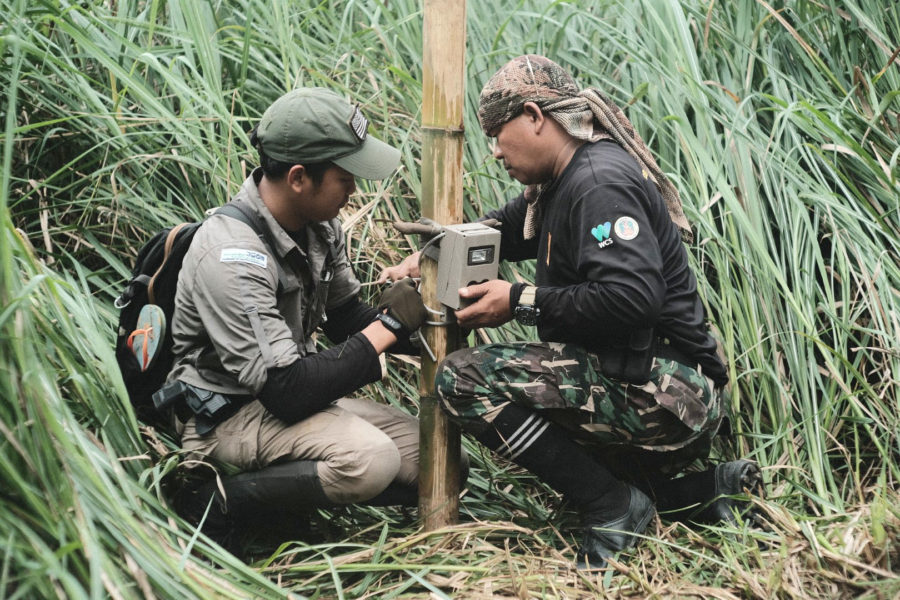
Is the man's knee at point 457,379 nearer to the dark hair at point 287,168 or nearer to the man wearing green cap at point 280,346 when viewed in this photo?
the man wearing green cap at point 280,346

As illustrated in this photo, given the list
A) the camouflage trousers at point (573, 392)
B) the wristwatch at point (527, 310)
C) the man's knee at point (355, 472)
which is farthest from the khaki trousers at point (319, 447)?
the wristwatch at point (527, 310)

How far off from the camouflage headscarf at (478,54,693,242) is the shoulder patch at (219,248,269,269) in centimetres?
76

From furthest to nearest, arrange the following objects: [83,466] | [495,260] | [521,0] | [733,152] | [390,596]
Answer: [521,0] → [733,152] → [495,260] → [390,596] → [83,466]

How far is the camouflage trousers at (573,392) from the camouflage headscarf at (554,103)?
0.60 meters

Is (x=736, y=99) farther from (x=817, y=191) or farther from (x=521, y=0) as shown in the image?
(x=521, y=0)

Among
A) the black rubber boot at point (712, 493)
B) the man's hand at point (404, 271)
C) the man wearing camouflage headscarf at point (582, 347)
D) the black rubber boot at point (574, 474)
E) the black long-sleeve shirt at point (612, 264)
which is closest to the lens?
the black long-sleeve shirt at point (612, 264)

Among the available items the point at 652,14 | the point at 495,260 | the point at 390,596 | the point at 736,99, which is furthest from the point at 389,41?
the point at 390,596

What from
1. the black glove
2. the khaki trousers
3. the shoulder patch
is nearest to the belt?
the black glove

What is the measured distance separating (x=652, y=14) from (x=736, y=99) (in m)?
0.47

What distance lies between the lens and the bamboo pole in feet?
7.84

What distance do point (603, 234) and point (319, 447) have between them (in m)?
0.99

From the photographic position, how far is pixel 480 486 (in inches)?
120

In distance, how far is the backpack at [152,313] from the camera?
8.25 ft

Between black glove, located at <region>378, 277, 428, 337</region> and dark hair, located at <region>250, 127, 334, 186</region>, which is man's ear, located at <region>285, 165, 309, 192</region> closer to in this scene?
dark hair, located at <region>250, 127, 334, 186</region>
